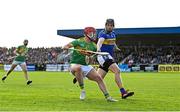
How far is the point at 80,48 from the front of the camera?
14.3 m

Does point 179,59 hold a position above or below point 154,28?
below

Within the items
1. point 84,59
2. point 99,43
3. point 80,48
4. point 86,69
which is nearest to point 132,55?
point 99,43

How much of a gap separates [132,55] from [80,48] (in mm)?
60456

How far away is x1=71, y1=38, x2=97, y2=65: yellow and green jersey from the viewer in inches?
563

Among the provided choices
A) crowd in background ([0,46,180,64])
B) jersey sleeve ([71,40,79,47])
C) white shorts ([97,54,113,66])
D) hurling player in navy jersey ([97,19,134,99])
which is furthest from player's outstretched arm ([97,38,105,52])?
crowd in background ([0,46,180,64])

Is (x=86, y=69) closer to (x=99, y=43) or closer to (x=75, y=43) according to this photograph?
(x=75, y=43)

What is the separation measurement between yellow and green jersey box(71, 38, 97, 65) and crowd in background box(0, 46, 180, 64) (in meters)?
50.6

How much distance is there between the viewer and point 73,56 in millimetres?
14617

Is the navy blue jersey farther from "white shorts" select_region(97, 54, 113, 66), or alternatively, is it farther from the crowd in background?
the crowd in background

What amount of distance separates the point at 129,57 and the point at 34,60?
17.1m

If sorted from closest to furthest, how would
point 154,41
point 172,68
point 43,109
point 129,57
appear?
point 43,109 < point 172,68 < point 129,57 < point 154,41

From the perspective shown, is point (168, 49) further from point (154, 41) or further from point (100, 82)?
point (100, 82)

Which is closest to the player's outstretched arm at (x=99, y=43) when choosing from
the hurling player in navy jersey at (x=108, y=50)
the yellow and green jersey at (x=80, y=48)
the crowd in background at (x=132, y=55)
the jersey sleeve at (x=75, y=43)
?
the hurling player in navy jersey at (x=108, y=50)

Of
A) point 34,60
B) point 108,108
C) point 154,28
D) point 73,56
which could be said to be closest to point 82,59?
point 73,56
